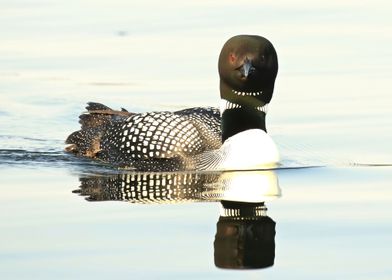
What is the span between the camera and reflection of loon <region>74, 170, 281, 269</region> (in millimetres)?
7766

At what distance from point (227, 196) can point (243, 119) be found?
125cm

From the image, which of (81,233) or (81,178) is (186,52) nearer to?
(81,178)

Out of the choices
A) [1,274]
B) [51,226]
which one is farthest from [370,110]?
[1,274]

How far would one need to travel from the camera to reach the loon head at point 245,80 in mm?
10203

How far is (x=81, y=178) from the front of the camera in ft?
33.8

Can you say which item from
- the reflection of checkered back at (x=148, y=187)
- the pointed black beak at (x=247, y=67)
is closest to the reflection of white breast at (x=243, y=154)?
the reflection of checkered back at (x=148, y=187)

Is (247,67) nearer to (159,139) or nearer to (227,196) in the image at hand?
(159,139)

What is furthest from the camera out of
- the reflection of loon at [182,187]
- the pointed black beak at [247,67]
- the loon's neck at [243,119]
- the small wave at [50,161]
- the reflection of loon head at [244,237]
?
the small wave at [50,161]

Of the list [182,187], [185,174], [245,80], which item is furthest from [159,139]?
[182,187]

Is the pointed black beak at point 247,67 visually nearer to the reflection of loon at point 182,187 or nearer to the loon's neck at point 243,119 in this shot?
the loon's neck at point 243,119

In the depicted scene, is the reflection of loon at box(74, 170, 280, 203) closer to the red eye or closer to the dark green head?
the dark green head

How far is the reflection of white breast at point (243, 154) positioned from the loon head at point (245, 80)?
0.10 meters

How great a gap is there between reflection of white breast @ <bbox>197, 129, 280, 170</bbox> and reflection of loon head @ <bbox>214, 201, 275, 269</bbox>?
3.91 ft

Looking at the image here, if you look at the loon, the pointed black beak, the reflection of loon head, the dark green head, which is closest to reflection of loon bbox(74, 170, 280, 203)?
the loon
